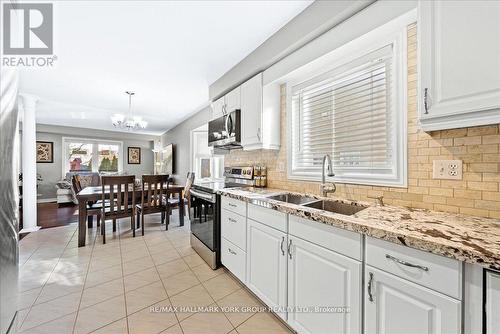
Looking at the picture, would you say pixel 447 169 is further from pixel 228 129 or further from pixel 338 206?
pixel 228 129

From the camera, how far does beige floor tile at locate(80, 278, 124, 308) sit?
1.79 metres

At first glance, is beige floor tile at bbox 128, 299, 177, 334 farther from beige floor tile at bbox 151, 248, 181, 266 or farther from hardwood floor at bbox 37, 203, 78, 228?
hardwood floor at bbox 37, 203, 78, 228

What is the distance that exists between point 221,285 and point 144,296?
26.5 inches

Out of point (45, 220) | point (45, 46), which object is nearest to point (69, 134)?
point (45, 220)

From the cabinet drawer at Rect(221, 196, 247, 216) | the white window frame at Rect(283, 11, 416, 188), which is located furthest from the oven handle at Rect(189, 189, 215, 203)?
the white window frame at Rect(283, 11, 416, 188)

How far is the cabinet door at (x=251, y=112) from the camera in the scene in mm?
2332

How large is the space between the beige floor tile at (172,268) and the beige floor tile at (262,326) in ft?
3.43

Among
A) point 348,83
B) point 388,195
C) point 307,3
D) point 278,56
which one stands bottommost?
point 388,195

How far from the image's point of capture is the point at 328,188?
1.72 metres

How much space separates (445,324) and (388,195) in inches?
32.6

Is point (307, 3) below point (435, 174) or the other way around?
the other way around

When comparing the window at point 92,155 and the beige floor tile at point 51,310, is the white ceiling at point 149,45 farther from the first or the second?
the window at point 92,155

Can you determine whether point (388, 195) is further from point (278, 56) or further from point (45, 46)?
point (45, 46)

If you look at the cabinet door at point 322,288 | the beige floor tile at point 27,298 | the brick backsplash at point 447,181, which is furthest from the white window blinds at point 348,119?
the beige floor tile at point 27,298
